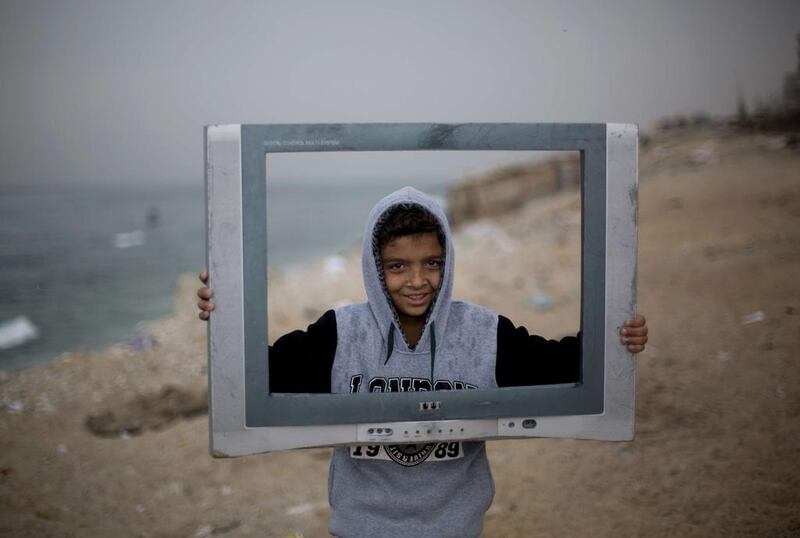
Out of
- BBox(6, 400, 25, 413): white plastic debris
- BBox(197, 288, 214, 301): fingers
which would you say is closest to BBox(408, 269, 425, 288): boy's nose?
BBox(197, 288, 214, 301): fingers

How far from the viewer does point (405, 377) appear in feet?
5.33

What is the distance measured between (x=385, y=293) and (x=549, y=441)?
1.86 meters

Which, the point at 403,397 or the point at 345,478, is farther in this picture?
the point at 345,478

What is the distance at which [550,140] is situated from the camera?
1528mm

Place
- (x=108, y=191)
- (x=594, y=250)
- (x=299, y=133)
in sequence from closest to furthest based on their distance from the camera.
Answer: (x=299, y=133), (x=594, y=250), (x=108, y=191)

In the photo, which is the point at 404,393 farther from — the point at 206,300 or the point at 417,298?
the point at 206,300

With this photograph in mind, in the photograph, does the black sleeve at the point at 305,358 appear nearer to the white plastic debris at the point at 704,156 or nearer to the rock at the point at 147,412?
the rock at the point at 147,412

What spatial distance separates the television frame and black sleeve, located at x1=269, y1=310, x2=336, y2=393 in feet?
0.24

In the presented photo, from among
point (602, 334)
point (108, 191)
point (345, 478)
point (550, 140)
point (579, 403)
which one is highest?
point (108, 191)

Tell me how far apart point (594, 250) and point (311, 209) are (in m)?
12.3

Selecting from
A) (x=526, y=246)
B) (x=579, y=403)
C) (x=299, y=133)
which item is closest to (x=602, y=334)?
(x=579, y=403)

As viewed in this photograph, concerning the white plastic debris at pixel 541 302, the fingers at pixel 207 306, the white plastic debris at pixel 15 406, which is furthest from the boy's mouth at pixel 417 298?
the white plastic debris at pixel 541 302

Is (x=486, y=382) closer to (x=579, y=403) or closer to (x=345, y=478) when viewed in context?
(x=579, y=403)

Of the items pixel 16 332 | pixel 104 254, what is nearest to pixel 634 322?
pixel 16 332
